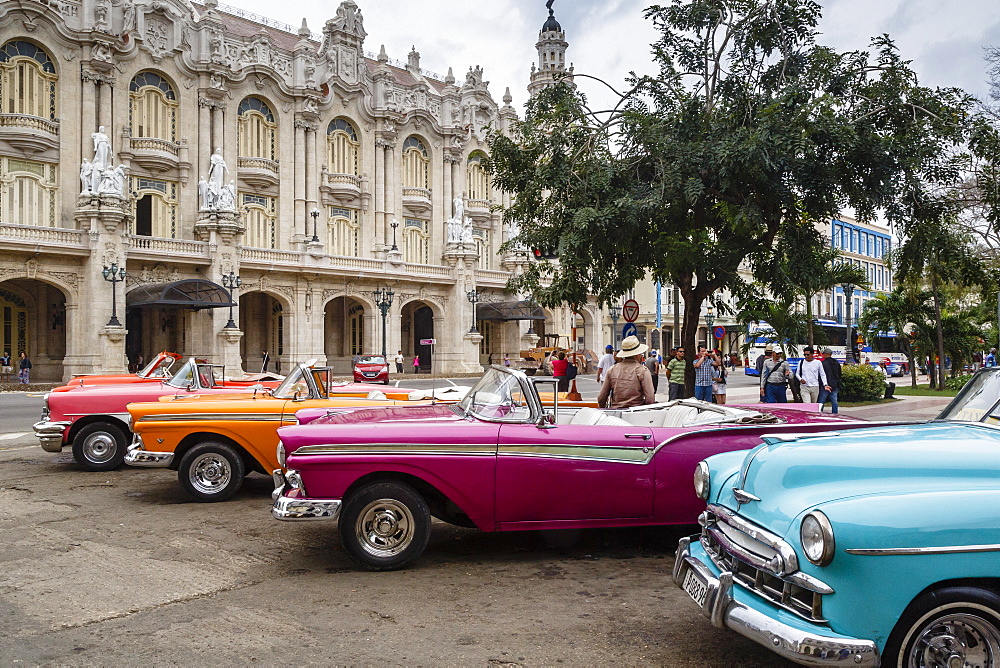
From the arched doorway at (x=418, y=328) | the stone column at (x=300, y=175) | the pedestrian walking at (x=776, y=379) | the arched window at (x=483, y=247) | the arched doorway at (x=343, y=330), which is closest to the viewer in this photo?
the pedestrian walking at (x=776, y=379)

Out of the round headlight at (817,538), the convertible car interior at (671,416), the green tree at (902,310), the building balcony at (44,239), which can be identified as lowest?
the round headlight at (817,538)

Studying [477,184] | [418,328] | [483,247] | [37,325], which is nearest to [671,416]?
[37,325]

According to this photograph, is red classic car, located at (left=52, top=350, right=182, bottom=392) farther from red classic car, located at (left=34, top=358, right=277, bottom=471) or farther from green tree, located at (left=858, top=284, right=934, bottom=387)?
green tree, located at (left=858, top=284, right=934, bottom=387)

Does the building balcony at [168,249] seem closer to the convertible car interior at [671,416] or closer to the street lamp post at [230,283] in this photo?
the street lamp post at [230,283]

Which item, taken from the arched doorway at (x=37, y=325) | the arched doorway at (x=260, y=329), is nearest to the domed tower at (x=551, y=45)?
the arched doorway at (x=260, y=329)

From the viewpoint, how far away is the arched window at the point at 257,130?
131 feet

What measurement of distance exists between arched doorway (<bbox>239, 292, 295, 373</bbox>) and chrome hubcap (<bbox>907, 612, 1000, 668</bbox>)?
3959 centimetres

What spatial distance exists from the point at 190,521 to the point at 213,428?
3.70 ft

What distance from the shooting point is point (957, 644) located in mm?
3406

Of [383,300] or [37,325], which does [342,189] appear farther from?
[37,325]

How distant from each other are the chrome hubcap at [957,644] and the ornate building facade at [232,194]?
1228 inches

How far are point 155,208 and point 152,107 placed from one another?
467 cm

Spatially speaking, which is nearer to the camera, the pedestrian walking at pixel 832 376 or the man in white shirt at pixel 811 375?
the man in white shirt at pixel 811 375

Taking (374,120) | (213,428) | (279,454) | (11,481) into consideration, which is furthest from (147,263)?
(279,454)
